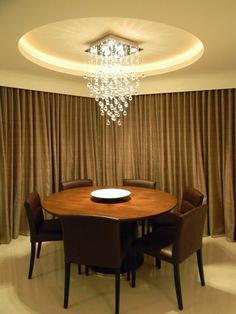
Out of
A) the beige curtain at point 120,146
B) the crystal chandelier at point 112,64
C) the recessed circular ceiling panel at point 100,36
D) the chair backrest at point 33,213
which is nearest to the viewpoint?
the recessed circular ceiling panel at point 100,36

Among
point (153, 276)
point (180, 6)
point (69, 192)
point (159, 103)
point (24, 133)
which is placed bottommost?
point (153, 276)

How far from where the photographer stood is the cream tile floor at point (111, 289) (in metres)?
2.31

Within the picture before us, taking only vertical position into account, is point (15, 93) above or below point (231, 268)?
above

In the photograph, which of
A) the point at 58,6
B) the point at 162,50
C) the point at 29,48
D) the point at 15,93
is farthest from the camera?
the point at 15,93

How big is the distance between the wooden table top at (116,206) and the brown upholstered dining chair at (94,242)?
195mm

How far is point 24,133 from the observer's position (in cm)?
379

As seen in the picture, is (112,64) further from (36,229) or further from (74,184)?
(36,229)

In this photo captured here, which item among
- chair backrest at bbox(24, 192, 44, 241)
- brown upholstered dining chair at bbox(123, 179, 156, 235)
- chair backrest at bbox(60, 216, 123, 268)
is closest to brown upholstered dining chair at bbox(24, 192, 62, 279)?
chair backrest at bbox(24, 192, 44, 241)

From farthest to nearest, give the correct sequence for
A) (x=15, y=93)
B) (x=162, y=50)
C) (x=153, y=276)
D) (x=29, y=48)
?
(x=15, y=93) < (x=162, y=50) < (x=29, y=48) < (x=153, y=276)

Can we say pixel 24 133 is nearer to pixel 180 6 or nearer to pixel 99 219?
pixel 99 219

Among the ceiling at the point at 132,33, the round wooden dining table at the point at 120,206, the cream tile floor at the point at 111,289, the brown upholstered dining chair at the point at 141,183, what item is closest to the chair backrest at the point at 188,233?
the round wooden dining table at the point at 120,206

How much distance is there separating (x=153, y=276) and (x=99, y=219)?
45.6 inches

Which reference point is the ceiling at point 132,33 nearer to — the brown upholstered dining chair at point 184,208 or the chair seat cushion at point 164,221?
the brown upholstered dining chair at point 184,208

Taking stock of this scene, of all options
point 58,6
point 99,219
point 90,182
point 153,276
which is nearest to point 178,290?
point 153,276
